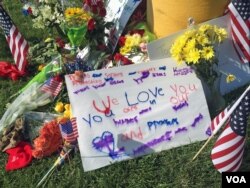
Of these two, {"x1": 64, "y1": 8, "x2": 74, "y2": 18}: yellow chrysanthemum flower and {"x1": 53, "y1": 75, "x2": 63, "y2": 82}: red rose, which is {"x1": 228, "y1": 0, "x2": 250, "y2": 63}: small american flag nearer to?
{"x1": 64, "y1": 8, "x2": 74, "y2": 18}: yellow chrysanthemum flower

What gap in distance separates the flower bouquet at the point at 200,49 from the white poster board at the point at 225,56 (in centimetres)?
11

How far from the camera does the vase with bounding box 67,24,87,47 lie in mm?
4355

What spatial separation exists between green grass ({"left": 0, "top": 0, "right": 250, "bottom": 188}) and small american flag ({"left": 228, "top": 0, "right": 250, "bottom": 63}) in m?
0.87

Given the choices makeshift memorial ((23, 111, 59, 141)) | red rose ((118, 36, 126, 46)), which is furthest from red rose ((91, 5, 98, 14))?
makeshift memorial ((23, 111, 59, 141))

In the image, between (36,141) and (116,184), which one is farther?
(36,141)

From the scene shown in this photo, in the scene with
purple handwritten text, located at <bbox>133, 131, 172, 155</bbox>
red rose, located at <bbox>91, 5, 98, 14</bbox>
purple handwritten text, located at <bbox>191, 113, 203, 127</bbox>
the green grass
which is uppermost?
red rose, located at <bbox>91, 5, 98, 14</bbox>

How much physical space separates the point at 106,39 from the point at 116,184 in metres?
1.73

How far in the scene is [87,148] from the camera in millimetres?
3773

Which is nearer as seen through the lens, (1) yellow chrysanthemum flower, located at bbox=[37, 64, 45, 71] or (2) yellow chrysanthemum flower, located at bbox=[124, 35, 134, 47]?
(2) yellow chrysanthemum flower, located at bbox=[124, 35, 134, 47]

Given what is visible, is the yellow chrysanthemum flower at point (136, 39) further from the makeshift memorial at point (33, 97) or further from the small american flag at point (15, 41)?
the small american flag at point (15, 41)

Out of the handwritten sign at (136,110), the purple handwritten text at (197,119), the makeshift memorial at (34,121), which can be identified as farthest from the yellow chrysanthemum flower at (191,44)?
the makeshift memorial at (34,121)

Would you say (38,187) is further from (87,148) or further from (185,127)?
(185,127)

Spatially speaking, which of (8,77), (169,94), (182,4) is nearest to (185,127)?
(169,94)

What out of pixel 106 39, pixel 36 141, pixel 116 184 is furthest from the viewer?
pixel 106 39
